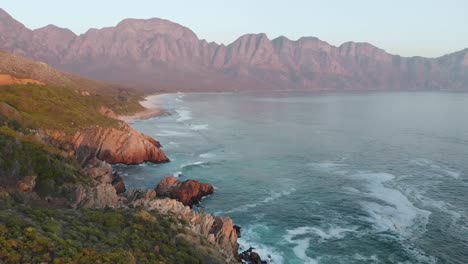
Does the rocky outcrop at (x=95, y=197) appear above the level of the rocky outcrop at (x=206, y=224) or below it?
above

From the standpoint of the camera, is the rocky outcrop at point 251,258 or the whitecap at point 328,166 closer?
the rocky outcrop at point 251,258

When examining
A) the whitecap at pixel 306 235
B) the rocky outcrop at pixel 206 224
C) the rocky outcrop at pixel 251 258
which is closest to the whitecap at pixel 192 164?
the whitecap at pixel 306 235

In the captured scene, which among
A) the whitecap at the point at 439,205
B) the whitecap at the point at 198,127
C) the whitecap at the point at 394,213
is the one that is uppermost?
the whitecap at the point at 198,127

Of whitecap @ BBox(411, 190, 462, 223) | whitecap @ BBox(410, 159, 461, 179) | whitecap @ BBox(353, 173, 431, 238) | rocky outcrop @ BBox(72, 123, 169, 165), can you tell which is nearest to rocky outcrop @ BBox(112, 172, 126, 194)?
rocky outcrop @ BBox(72, 123, 169, 165)

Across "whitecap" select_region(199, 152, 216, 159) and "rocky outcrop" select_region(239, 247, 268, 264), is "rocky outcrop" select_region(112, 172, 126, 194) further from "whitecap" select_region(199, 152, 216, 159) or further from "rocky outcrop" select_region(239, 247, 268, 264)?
"whitecap" select_region(199, 152, 216, 159)

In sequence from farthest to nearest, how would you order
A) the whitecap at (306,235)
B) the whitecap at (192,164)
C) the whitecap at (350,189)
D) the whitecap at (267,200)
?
the whitecap at (192,164) < the whitecap at (350,189) < the whitecap at (267,200) < the whitecap at (306,235)

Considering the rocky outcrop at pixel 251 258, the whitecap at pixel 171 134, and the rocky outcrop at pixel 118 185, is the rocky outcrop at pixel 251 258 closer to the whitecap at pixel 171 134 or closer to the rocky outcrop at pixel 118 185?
the rocky outcrop at pixel 118 185

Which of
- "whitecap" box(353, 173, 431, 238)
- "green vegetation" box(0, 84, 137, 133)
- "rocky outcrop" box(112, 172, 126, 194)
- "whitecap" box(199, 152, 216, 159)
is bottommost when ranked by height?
→ "whitecap" box(353, 173, 431, 238)
